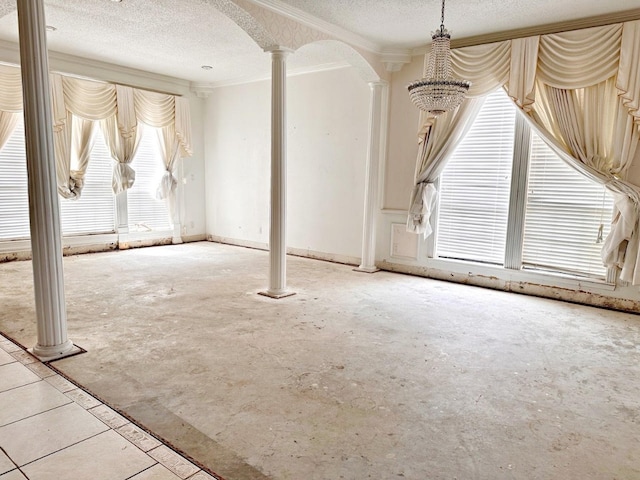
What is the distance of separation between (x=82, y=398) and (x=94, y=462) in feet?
2.19

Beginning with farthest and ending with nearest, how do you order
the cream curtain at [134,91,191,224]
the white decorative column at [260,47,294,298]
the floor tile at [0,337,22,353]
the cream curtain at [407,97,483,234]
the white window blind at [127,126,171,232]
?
the white window blind at [127,126,171,232]
the cream curtain at [134,91,191,224]
the cream curtain at [407,97,483,234]
the white decorative column at [260,47,294,298]
the floor tile at [0,337,22,353]

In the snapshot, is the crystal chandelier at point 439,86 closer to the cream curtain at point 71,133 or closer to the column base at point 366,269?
the column base at point 366,269

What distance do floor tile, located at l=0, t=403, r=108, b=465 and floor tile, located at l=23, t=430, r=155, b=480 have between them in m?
0.06

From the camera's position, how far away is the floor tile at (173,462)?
1.89 meters

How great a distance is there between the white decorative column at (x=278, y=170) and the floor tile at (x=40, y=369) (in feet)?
7.34

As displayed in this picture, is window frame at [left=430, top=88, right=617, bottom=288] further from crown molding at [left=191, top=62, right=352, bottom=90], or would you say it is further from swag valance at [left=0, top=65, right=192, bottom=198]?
swag valance at [left=0, top=65, right=192, bottom=198]

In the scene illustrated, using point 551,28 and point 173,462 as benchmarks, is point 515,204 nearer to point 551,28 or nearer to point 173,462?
point 551,28

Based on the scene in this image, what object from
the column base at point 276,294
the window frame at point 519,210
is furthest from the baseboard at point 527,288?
the column base at point 276,294

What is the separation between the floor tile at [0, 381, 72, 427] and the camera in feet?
7.51

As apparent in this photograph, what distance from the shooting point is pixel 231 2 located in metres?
3.80

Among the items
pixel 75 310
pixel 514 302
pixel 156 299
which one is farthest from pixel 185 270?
pixel 514 302

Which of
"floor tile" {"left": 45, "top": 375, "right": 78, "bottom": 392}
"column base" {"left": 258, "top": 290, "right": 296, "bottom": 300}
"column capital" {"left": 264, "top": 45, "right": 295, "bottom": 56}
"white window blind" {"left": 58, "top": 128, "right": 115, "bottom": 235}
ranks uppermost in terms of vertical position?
"column capital" {"left": 264, "top": 45, "right": 295, "bottom": 56}

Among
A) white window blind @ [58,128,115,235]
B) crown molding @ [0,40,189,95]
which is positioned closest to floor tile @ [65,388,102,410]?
white window blind @ [58,128,115,235]

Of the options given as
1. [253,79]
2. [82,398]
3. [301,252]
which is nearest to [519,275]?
[301,252]
